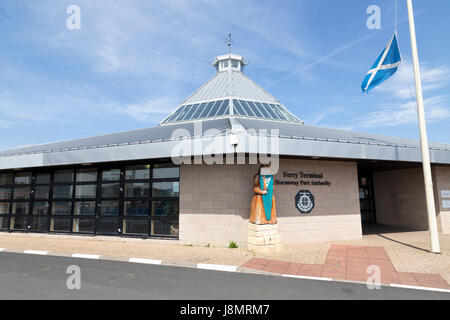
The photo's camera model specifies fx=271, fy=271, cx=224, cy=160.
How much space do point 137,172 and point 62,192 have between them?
484 cm

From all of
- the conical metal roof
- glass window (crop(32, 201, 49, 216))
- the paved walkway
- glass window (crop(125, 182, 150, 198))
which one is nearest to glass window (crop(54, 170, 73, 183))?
glass window (crop(32, 201, 49, 216))

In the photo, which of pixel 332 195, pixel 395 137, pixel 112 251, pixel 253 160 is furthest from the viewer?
pixel 395 137

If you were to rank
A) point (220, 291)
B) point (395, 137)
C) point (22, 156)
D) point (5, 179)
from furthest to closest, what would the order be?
point (395, 137)
point (5, 179)
point (22, 156)
point (220, 291)

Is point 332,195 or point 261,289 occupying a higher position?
point 332,195

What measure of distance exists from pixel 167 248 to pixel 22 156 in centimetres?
944

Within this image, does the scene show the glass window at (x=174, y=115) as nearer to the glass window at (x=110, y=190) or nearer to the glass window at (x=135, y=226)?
the glass window at (x=110, y=190)

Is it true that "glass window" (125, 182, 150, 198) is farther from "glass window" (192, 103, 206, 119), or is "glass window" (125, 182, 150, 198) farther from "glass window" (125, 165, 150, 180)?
"glass window" (192, 103, 206, 119)

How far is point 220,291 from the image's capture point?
5980 mm

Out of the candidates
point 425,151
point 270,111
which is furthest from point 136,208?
point 425,151

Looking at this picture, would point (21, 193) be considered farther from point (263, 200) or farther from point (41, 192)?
point (263, 200)

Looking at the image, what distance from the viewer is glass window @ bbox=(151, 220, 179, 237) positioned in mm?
12011
